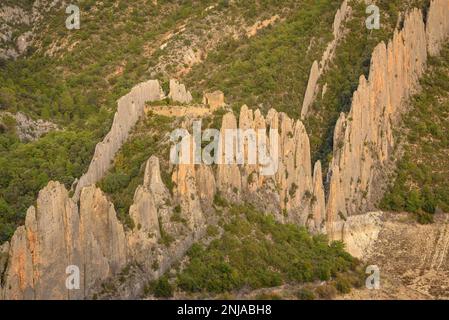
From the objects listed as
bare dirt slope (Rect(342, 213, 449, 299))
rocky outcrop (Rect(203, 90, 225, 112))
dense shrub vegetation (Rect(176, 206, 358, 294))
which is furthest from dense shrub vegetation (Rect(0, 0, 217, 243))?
bare dirt slope (Rect(342, 213, 449, 299))

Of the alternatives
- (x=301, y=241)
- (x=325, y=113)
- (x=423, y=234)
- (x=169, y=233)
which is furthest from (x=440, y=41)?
(x=169, y=233)

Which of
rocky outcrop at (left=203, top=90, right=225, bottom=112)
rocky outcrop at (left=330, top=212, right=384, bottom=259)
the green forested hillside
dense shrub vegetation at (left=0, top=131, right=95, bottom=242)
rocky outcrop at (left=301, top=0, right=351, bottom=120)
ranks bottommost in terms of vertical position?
the green forested hillside

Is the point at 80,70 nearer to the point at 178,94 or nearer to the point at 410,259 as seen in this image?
the point at 178,94

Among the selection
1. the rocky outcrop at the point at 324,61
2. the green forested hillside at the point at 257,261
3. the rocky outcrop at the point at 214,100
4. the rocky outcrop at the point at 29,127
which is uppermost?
the rocky outcrop at the point at 324,61

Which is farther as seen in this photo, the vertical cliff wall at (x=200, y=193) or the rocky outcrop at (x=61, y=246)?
the vertical cliff wall at (x=200, y=193)

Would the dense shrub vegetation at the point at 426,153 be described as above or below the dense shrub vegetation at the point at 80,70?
below

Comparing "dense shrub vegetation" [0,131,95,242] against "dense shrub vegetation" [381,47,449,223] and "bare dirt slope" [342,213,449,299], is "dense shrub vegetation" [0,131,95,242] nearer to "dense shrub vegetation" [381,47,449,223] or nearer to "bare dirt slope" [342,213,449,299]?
"bare dirt slope" [342,213,449,299]

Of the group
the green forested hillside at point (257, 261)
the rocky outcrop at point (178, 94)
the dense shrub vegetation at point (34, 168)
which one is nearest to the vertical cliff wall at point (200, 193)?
the rocky outcrop at point (178, 94)

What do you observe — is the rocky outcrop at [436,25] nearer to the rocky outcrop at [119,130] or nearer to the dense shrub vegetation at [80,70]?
the dense shrub vegetation at [80,70]
